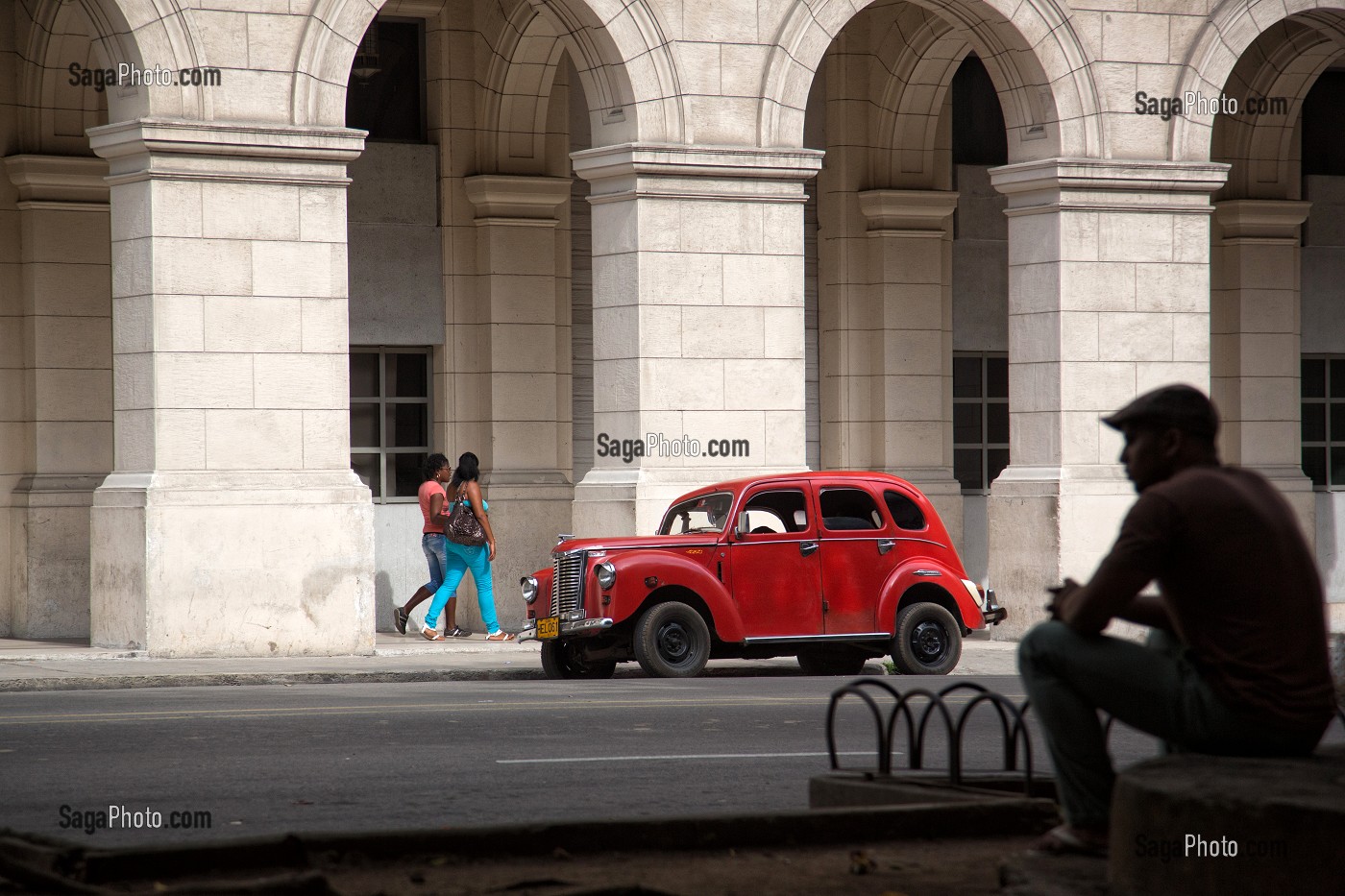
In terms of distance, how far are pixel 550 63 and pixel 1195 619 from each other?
637 inches

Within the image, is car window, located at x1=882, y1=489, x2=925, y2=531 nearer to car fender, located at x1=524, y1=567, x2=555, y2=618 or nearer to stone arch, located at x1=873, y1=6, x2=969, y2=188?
car fender, located at x1=524, y1=567, x2=555, y2=618

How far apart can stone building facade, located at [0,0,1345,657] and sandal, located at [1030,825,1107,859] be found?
1149cm

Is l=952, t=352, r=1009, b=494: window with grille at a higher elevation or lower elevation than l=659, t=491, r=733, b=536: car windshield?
higher

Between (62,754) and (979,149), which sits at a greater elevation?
(979,149)

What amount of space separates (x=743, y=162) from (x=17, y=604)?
26.5 feet

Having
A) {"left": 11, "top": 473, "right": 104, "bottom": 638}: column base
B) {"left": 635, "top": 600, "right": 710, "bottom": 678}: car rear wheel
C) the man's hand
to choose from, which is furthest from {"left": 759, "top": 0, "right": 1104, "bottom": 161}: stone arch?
the man's hand

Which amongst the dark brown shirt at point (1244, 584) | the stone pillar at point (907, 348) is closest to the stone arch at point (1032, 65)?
the stone pillar at point (907, 348)

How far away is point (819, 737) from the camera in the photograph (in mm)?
11148

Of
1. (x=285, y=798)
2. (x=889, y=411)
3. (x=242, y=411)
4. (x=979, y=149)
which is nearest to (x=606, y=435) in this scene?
(x=242, y=411)

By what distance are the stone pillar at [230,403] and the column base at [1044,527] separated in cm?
652

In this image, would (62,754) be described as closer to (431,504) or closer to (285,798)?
(285,798)

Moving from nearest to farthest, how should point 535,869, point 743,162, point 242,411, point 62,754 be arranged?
1. point 535,869
2. point 62,754
3. point 242,411
4. point 743,162

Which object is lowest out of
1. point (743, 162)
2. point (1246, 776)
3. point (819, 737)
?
point (819, 737)

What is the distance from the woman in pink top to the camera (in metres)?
19.2
